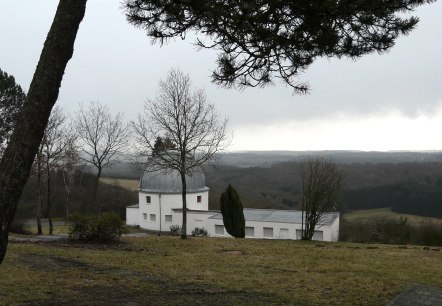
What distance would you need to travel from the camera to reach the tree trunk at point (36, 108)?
4398mm

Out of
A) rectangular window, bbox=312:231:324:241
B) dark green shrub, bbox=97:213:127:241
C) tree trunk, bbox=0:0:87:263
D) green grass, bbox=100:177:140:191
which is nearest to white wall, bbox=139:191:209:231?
rectangular window, bbox=312:231:324:241

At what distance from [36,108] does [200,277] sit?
5.52m

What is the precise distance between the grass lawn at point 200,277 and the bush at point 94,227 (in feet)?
3.95

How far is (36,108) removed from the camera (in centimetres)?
457

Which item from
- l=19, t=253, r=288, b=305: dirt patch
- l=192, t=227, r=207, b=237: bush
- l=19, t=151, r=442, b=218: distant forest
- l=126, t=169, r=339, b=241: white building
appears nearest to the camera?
l=19, t=253, r=288, b=305: dirt patch

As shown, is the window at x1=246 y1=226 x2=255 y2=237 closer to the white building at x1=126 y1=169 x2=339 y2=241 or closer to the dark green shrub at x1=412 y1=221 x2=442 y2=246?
the white building at x1=126 y1=169 x2=339 y2=241

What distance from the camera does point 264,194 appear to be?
56.1 m

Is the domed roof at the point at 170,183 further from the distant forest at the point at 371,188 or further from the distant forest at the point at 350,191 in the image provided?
the distant forest at the point at 350,191

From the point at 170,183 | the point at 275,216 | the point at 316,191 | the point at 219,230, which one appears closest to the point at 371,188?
the point at 275,216

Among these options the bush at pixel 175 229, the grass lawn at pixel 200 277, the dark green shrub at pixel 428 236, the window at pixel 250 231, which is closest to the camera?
the grass lawn at pixel 200 277

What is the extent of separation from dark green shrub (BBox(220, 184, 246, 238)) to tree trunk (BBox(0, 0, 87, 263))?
2269cm

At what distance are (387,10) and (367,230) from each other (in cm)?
3147

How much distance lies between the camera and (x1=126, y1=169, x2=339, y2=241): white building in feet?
120

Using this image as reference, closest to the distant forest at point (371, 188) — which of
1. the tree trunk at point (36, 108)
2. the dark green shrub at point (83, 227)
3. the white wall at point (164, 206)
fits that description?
the white wall at point (164, 206)
